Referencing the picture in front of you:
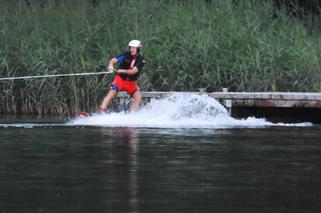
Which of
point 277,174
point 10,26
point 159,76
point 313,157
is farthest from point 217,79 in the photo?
point 277,174

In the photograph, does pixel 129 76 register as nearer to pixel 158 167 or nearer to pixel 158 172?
pixel 158 167

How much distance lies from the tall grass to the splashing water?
65.4 inches

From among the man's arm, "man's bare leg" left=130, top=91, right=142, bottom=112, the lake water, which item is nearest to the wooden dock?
"man's bare leg" left=130, top=91, right=142, bottom=112

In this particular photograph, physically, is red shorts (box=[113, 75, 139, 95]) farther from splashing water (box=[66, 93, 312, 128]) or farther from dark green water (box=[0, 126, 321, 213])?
dark green water (box=[0, 126, 321, 213])

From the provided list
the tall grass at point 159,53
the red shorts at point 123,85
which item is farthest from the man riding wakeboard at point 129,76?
the tall grass at point 159,53

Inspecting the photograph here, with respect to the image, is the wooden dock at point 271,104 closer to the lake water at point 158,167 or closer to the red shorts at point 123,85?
the red shorts at point 123,85

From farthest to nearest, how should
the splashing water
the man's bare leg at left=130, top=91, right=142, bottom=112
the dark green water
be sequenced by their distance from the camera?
the man's bare leg at left=130, top=91, right=142, bottom=112, the splashing water, the dark green water

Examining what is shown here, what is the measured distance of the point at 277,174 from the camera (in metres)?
12.1

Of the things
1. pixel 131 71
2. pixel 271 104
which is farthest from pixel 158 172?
pixel 271 104

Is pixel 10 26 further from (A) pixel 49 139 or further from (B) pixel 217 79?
(A) pixel 49 139

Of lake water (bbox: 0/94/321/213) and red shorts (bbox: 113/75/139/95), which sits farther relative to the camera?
red shorts (bbox: 113/75/139/95)

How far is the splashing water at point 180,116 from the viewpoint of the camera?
2048 cm

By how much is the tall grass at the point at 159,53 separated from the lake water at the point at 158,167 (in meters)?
3.06

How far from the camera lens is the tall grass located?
23078mm
